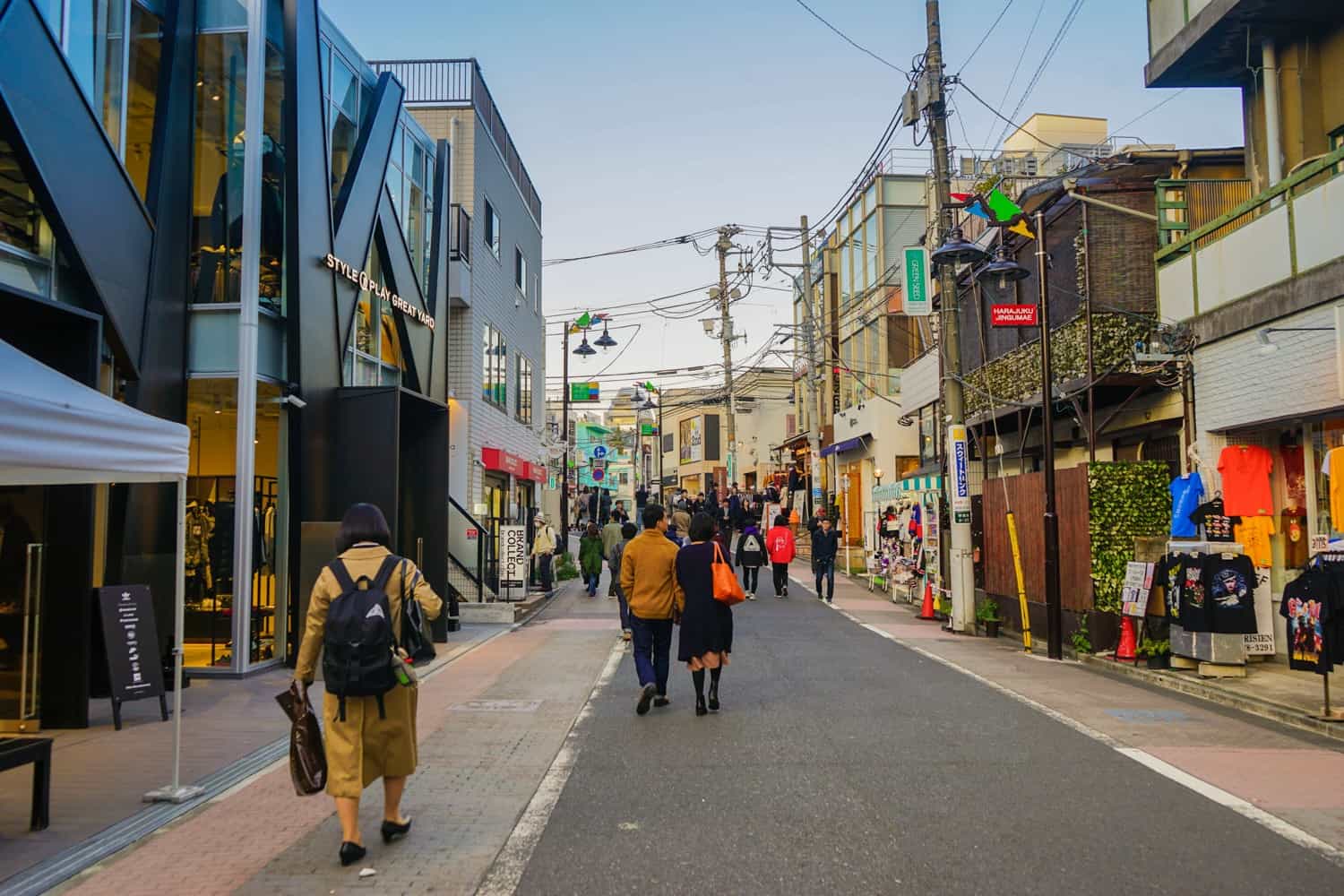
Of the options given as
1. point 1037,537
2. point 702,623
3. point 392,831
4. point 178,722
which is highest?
point 1037,537

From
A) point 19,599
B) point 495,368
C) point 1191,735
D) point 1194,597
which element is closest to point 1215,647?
point 1194,597

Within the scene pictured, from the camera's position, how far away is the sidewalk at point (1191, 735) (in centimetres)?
659

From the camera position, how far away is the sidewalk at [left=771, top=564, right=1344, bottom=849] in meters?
6.59

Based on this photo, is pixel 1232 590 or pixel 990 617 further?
pixel 990 617

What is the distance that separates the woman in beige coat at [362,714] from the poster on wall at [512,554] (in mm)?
14668

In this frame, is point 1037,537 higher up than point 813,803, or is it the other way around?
point 1037,537

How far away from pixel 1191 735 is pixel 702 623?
4.15m

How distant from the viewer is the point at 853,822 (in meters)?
5.95

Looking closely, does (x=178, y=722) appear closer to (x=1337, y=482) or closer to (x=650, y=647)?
(x=650, y=647)

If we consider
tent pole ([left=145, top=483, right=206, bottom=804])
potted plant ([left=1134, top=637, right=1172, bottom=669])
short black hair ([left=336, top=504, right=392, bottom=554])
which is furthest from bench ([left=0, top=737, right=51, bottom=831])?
potted plant ([left=1134, top=637, right=1172, bottom=669])

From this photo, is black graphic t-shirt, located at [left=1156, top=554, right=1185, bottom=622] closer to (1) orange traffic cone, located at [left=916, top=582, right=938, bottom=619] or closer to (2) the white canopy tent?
(1) orange traffic cone, located at [left=916, top=582, right=938, bottom=619]

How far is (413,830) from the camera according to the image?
596 cm

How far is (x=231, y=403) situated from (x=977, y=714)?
9.91 m

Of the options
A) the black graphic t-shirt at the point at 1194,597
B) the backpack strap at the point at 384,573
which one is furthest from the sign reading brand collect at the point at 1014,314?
the backpack strap at the point at 384,573
